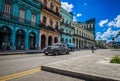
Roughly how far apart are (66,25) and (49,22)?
449 inches

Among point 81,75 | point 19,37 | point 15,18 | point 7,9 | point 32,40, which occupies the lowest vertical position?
point 81,75

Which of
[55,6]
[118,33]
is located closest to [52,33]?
[55,6]

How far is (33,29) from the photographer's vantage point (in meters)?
28.5

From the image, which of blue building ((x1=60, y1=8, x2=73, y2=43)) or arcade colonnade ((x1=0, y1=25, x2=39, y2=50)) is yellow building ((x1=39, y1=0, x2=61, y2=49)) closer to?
arcade colonnade ((x1=0, y1=25, x2=39, y2=50))

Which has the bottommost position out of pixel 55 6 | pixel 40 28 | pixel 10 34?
pixel 10 34

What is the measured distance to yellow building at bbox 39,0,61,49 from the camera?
106 ft

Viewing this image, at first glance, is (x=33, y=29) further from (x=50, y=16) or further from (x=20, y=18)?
(x=50, y=16)

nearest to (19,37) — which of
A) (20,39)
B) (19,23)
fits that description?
(20,39)

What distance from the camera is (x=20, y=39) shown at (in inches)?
1030

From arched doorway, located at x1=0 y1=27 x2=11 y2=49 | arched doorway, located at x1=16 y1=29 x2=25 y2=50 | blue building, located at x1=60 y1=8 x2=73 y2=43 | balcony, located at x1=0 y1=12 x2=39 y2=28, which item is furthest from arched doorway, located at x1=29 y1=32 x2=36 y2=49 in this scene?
blue building, located at x1=60 y1=8 x2=73 y2=43

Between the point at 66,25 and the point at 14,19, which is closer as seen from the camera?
the point at 14,19

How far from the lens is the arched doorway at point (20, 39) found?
2542cm

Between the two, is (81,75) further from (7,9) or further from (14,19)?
(7,9)

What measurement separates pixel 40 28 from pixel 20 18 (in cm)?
641
